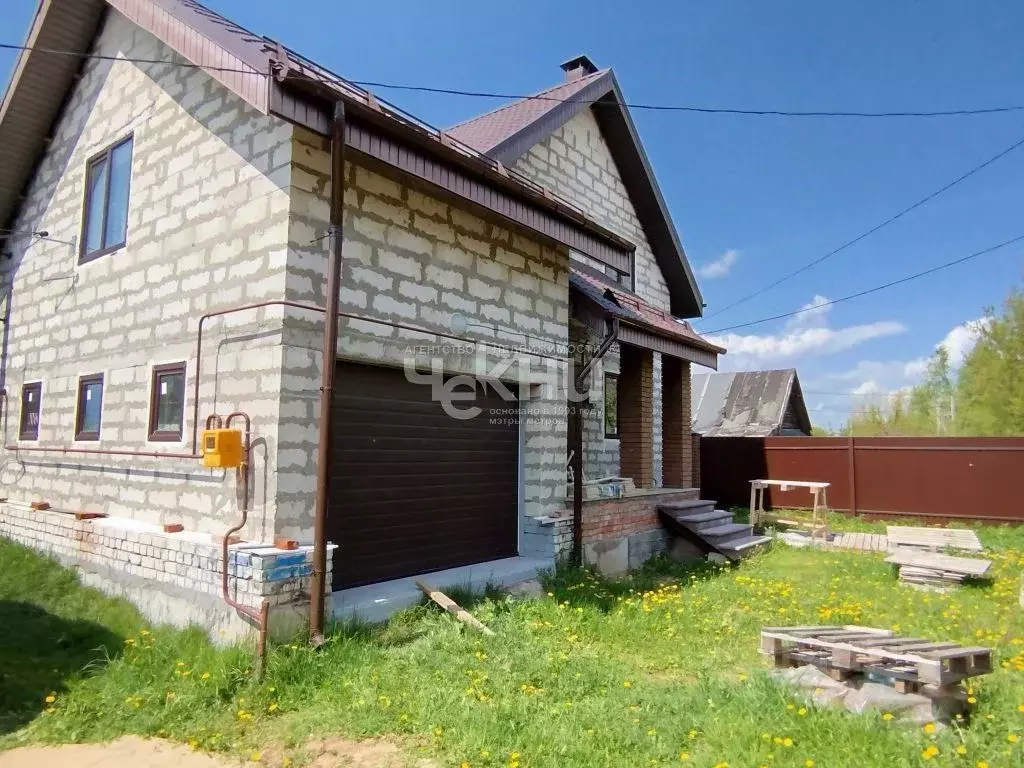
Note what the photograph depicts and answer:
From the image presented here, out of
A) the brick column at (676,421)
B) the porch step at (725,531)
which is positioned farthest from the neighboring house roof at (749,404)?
the porch step at (725,531)

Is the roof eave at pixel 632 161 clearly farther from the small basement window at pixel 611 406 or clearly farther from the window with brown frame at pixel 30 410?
the window with brown frame at pixel 30 410

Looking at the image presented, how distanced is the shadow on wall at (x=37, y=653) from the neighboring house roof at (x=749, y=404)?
1914cm

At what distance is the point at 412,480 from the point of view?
20.7 feet

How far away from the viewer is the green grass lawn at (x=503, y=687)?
3363mm

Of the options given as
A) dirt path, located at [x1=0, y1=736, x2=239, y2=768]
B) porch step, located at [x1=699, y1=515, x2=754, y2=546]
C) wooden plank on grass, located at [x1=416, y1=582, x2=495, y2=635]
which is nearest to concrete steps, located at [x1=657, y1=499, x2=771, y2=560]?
porch step, located at [x1=699, y1=515, x2=754, y2=546]

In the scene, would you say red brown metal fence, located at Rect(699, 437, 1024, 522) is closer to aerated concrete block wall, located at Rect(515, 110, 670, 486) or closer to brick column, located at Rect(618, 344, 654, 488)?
aerated concrete block wall, located at Rect(515, 110, 670, 486)

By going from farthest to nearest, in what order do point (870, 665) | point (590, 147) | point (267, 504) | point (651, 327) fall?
point (590, 147), point (651, 327), point (267, 504), point (870, 665)

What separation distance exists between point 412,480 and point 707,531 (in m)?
5.15

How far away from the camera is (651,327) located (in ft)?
28.8

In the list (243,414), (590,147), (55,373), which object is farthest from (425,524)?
(590,147)

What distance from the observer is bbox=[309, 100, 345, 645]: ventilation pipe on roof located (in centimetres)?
462

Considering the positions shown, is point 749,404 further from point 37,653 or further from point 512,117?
point 37,653

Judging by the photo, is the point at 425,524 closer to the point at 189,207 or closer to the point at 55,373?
the point at 189,207

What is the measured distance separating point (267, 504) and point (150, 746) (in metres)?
1.63
